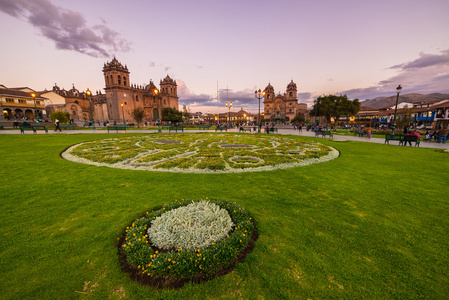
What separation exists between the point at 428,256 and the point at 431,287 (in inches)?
32.4

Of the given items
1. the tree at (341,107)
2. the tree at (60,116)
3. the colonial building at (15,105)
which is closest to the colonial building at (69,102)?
the colonial building at (15,105)

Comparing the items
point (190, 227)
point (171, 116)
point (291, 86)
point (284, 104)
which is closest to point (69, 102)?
point (171, 116)

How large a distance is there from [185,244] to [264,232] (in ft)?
5.30

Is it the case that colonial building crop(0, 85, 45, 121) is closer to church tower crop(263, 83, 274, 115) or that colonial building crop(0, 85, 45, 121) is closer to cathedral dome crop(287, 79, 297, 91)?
church tower crop(263, 83, 274, 115)

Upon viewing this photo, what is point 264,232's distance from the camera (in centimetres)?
356

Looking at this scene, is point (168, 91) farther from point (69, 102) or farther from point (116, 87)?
point (69, 102)

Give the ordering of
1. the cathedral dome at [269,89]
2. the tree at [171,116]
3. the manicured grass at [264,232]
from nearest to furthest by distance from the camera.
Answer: the manicured grass at [264,232] < the tree at [171,116] < the cathedral dome at [269,89]

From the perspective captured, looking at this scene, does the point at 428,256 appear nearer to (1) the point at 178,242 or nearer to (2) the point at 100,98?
(1) the point at 178,242

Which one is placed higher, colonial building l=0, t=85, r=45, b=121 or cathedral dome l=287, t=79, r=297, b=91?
cathedral dome l=287, t=79, r=297, b=91

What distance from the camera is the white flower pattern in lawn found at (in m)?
3.04

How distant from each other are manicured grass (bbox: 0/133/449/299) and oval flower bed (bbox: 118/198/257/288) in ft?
0.54

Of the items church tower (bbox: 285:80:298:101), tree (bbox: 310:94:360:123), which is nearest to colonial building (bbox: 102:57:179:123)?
tree (bbox: 310:94:360:123)

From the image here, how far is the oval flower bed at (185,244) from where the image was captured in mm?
2543

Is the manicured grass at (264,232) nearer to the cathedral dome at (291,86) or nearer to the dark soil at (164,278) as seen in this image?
the dark soil at (164,278)
